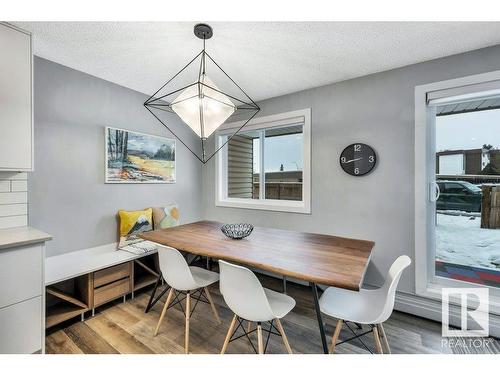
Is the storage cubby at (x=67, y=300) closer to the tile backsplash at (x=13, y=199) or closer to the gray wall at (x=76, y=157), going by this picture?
the gray wall at (x=76, y=157)

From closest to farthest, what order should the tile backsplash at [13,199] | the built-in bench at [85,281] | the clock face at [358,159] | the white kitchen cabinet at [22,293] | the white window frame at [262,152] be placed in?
the white kitchen cabinet at [22,293] → the tile backsplash at [13,199] → the built-in bench at [85,281] → the clock face at [358,159] → the white window frame at [262,152]

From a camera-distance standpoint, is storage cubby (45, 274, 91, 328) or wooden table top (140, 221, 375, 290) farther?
storage cubby (45, 274, 91, 328)

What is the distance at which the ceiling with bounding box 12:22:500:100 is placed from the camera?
1600 mm

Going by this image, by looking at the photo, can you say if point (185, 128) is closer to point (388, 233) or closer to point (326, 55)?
point (326, 55)

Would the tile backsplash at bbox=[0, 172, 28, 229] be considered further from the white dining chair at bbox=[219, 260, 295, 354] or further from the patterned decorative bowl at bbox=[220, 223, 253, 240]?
the white dining chair at bbox=[219, 260, 295, 354]

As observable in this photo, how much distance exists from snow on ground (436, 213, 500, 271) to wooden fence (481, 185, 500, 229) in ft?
0.15

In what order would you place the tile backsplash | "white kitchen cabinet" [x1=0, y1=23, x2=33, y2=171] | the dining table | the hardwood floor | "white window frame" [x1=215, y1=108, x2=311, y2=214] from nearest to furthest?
the dining table, "white kitchen cabinet" [x1=0, y1=23, x2=33, y2=171], the hardwood floor, the tile backsplash, "white window frame" [x1=215, y1=108, x2=311, y2=214]

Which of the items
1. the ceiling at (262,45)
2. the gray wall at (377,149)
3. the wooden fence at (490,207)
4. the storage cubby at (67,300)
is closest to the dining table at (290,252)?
the storage cubby at (67,300)

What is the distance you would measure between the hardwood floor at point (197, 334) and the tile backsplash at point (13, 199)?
953 millimetres

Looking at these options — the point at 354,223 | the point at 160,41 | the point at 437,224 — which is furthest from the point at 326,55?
the point at 437,224

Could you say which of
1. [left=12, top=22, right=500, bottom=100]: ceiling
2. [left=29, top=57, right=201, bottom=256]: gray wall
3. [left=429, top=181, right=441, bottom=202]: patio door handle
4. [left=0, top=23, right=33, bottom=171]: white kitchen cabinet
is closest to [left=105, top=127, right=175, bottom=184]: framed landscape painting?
[left=29, top=57, right=201, bottom=256]: gray wall

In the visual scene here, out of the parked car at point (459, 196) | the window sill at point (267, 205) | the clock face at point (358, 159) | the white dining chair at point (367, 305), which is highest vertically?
the clock face at point (358, 159)

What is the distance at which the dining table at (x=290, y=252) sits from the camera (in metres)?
1.23
